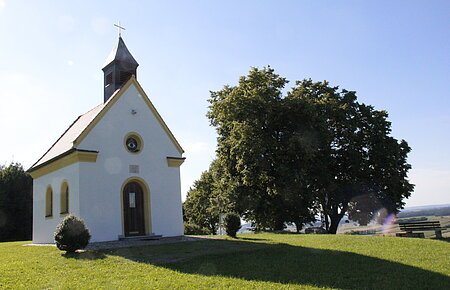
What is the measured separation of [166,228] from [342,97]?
21219mm

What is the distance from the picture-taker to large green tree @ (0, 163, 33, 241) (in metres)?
39.3

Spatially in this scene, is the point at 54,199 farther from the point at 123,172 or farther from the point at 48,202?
the point at 123,172

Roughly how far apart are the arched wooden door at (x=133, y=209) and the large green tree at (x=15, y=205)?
25126 millimetres

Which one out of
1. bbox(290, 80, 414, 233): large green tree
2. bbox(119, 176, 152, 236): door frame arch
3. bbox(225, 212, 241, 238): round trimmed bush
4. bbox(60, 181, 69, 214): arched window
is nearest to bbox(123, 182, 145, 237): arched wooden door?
bbox(119, 176, 152, 236): door frame arch

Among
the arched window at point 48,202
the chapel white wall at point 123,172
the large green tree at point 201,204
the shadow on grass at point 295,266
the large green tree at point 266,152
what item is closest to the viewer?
the shadow on grass at point 295,266

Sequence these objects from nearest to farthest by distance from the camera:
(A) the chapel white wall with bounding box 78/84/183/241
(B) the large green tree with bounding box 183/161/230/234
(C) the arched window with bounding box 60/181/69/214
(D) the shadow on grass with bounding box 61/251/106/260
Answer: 1. (D) the shadow on grass with bounding box 61/251/106/260
2. (A) the chapel white wall with bounding box 78/84/183/241
3. (C) the arched window with bounding box 60/181/69/214
4. (B) the large green tree with bounding box 183/161/230/234

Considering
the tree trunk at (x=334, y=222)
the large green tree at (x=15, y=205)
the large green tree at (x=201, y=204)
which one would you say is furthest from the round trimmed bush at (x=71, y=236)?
the large green tree at (x=201, y=204)

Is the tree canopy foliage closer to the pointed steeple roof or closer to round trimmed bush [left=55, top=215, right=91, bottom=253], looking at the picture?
the pointed steeple roof

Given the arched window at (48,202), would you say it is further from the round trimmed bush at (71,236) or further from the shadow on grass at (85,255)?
the shadow on grass at (85,255)

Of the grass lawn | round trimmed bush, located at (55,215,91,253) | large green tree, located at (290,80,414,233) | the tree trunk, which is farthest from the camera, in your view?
the tree trunk

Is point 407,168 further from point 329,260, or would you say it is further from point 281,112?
point 329,260

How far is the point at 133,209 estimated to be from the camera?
19969mm

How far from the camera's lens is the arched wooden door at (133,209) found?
19672 millimetres

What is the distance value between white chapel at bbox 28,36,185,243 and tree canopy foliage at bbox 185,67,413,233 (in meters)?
9.30
